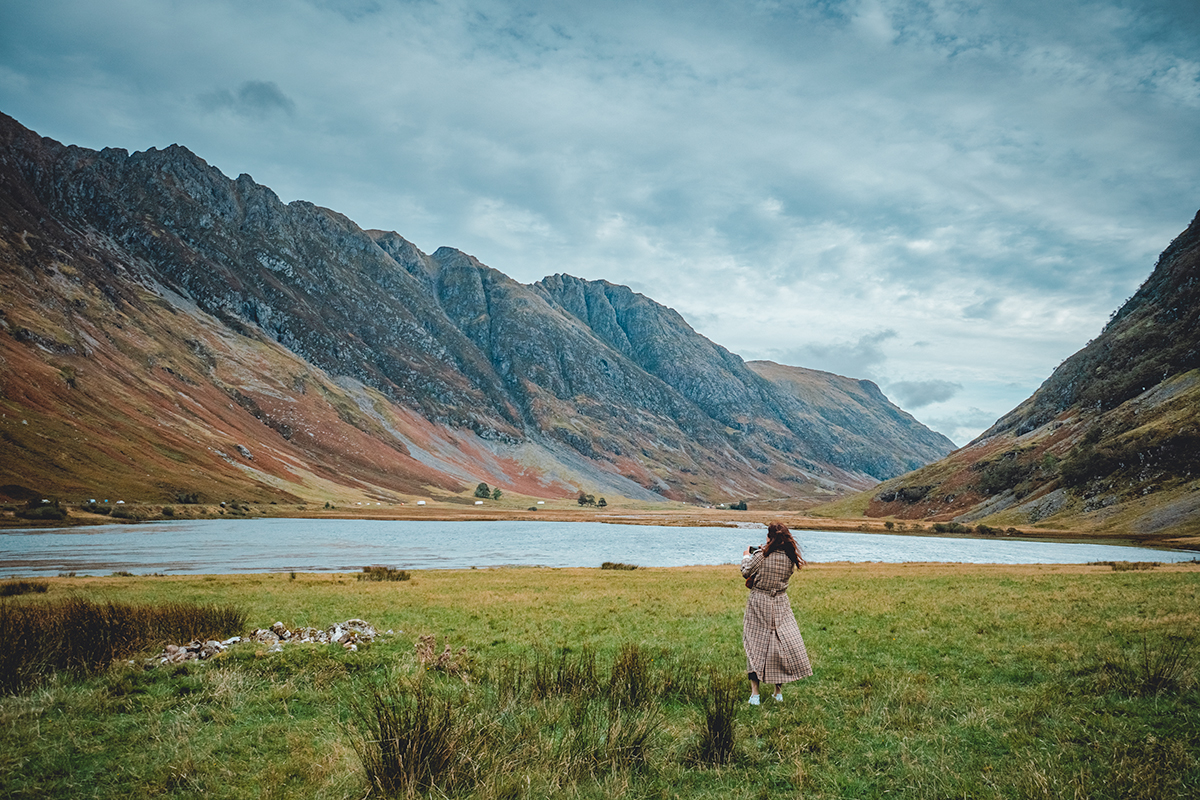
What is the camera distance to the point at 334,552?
65312 mm

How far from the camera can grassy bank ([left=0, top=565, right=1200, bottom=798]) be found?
803 centimetres

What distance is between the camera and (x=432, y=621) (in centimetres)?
2142

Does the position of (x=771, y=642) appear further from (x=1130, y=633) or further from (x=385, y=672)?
(x=1130, y=633)

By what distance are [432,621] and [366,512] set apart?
5685 inches

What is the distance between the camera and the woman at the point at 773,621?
11656mm

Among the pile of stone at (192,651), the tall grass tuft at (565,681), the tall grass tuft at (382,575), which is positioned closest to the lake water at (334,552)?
the tall grass tuft at (382,575)

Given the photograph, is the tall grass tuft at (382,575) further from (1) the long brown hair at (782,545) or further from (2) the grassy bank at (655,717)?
(1) the long brown hair at (782,545)

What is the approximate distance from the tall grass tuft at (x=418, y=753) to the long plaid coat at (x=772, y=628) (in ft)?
19.2

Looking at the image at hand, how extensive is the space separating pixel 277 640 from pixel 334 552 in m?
55.2

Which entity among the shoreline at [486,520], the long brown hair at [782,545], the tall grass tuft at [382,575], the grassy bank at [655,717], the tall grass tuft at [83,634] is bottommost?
the shoreline at [486,520]

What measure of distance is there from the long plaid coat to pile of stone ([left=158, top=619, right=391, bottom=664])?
936cm

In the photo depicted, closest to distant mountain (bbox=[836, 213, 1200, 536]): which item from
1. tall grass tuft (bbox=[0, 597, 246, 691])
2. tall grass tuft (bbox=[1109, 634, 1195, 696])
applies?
tall grass tuft (bbox=[1109, 634, 1195, 696])

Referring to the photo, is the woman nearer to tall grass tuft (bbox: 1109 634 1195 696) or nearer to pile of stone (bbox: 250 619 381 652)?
tall grass tuft (bbox: 1109 634 1195 696)

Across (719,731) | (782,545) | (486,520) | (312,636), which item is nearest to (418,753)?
(719,731)
